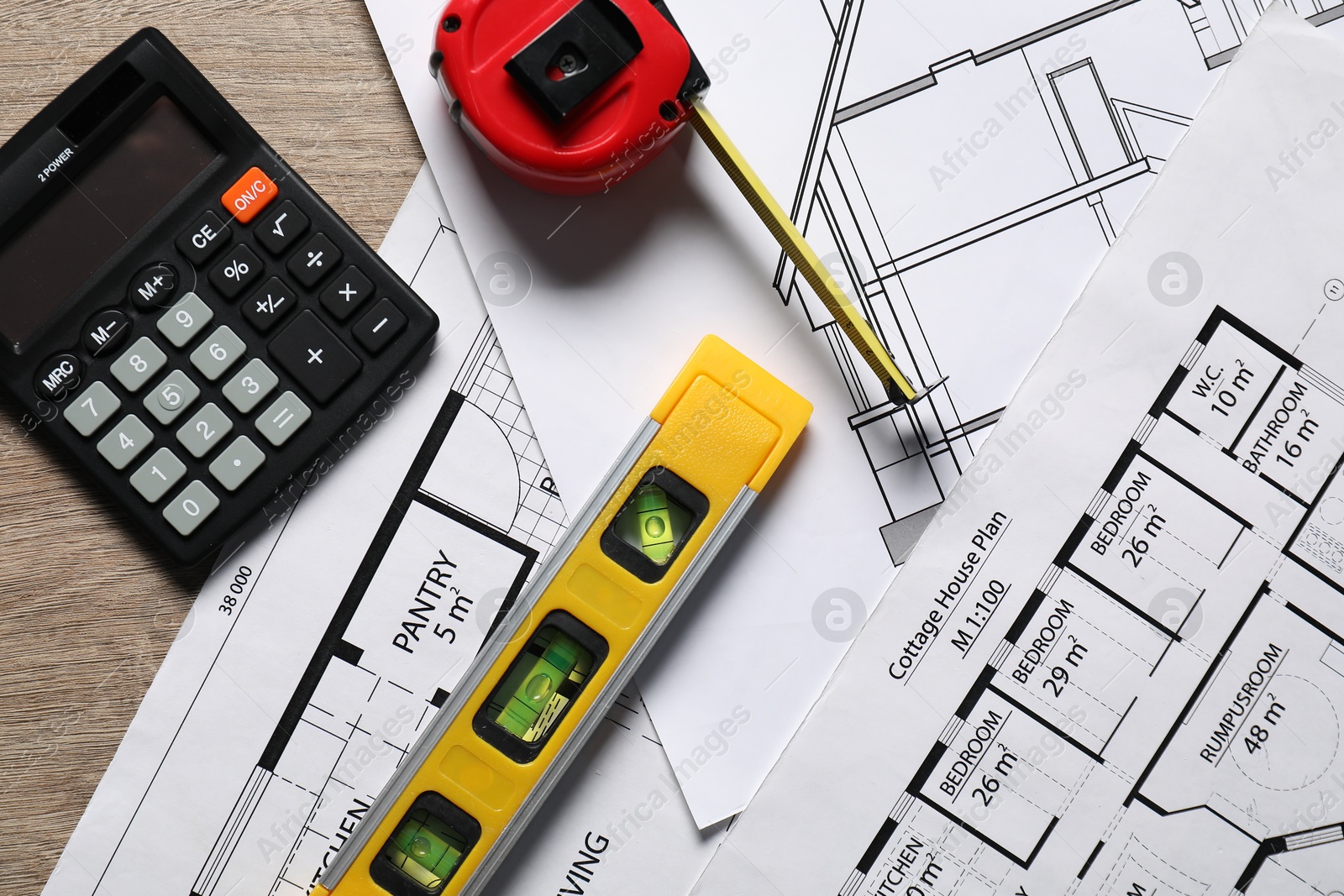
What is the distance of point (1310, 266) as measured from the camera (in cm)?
48

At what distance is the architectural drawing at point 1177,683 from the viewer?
48cm

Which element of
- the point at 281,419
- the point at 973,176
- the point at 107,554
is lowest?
the point at 107,554

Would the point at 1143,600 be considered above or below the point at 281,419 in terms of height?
above

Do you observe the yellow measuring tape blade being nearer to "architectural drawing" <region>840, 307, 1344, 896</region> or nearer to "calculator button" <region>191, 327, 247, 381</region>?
"architectural drawing" <region>840, 307, 1344, 896</region>

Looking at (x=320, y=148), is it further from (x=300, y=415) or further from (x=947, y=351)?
(x=947, y=351)

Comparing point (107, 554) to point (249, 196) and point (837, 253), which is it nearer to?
point (249, 196)

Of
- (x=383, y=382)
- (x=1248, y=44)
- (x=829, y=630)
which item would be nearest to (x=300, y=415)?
(x=383, y=382)

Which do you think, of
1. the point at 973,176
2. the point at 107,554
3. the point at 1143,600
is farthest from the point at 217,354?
the point at 1143,600

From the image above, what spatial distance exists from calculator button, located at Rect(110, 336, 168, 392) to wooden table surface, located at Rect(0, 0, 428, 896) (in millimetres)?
68

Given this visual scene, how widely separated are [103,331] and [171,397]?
0.05 metres

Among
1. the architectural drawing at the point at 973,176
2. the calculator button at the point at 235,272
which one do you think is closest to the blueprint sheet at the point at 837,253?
the architectural drawing at the point at 973,176

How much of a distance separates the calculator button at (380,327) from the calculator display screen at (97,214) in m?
0.11

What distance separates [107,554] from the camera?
1.51ft

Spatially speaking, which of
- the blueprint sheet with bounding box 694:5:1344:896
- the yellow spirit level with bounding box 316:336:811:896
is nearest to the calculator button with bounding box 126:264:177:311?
the yellow spirit level with bounding box 316:336:811:896
